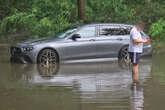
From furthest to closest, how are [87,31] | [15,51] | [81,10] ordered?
[81,10] → [87,31] → [15,51]

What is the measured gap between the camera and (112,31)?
1385 centimetres

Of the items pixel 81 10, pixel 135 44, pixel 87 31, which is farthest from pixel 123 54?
pixel 81 10

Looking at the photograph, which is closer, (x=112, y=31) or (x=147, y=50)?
(x=112, y=31)

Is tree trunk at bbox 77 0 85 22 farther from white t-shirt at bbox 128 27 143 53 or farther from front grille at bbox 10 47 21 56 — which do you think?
white t-shirt at bbox 128 27 143 53

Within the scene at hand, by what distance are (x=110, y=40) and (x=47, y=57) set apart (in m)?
2.35

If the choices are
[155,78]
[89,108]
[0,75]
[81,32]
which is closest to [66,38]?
[81,32]

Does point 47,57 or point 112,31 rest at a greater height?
point 112,31

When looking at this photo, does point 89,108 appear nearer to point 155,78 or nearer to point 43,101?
point 43,101

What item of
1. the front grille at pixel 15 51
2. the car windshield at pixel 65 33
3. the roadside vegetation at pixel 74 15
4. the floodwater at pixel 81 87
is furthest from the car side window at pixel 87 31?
the roadside vegetation at pixel 74 15

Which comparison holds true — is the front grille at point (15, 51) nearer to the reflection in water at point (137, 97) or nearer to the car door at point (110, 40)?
the car door at point (110, 40)

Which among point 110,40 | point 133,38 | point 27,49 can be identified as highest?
point 133,38

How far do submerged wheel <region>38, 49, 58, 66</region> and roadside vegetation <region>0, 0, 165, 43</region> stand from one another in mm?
6530

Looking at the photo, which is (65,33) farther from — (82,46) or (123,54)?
(123,54)

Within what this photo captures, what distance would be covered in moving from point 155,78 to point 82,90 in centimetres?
252
